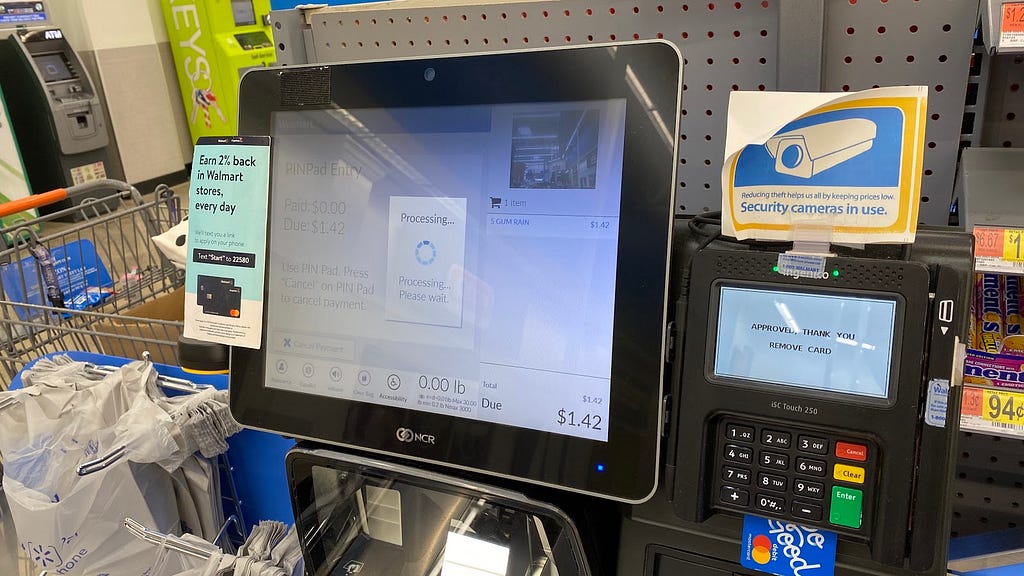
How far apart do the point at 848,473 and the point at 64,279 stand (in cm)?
234

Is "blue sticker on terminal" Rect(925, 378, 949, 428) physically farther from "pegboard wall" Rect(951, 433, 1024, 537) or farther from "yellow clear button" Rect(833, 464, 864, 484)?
"pegboard wall" Rect(951, 433, 1024, 537)

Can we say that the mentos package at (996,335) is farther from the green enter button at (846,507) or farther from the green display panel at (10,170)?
the green display panel at (10,170)

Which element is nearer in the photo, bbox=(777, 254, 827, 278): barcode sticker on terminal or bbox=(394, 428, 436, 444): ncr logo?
bbox=(777, 254, 827, 278): barcode sticker on terminal

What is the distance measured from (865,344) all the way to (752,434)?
11cm

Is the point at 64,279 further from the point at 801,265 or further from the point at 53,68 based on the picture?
the point at 53,68

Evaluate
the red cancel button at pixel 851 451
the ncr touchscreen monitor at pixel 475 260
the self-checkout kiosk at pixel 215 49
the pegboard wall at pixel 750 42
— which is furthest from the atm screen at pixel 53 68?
the red cancel button at pixel 851 451

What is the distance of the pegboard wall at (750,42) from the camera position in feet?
2.53

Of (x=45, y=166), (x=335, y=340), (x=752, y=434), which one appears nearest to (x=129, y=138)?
(x=45, y=166)

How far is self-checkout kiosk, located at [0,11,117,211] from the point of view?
4664 millimetres

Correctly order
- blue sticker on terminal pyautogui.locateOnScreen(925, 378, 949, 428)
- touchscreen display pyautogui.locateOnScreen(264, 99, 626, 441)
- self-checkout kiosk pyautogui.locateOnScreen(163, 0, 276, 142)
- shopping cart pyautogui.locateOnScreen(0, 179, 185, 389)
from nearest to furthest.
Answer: blue sticker on terminal pyautogui.locateOnScreen(925, 378, 949, 428), touchscreen display pyautogui.locateOnScreen(264, 99, 626, 441), shopping cart pyautogui.locateOnScreen(0, 179, 185, 389), self-checkout kiosk pyautogui.locateOnScreen(163, 0, 276, 142)

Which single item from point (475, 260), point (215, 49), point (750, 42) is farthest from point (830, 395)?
point (215, 49)

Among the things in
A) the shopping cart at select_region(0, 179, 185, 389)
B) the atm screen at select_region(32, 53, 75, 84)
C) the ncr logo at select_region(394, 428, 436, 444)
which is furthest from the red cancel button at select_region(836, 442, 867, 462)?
the atm screen at select_region(32, 53, 75, 84)

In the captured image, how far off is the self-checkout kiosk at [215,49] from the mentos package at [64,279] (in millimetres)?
3555

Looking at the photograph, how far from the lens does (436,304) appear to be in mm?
686
